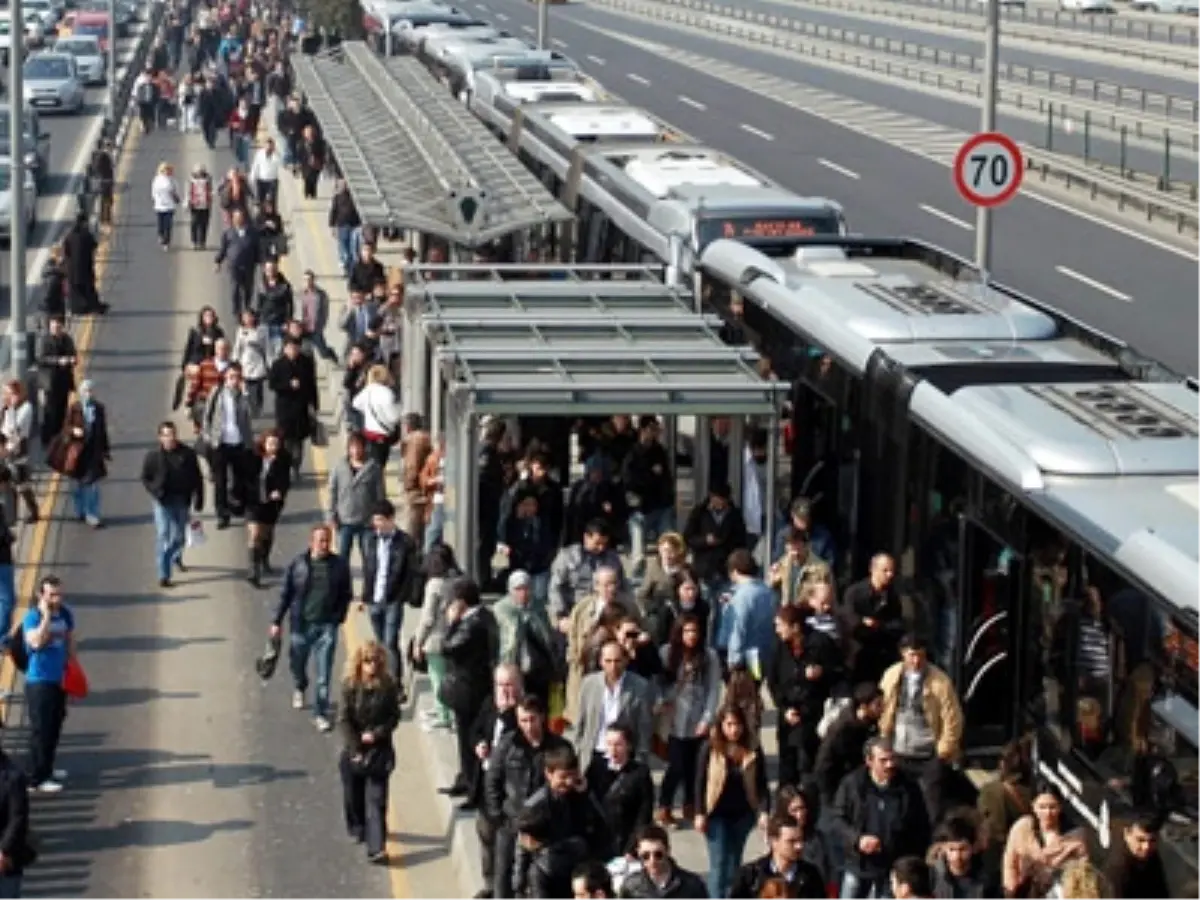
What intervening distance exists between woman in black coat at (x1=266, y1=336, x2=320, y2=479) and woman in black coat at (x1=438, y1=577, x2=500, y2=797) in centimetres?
943

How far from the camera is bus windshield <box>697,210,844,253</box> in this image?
26953mm

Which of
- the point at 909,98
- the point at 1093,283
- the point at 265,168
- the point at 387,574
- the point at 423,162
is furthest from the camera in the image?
the point at 909,98

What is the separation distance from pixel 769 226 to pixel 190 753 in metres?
10.2

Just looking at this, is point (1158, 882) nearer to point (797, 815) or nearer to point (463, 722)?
point (797, 815)

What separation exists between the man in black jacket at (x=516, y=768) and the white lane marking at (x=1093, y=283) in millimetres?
27550

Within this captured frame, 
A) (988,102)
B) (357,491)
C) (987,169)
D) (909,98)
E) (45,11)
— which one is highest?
(988,102)

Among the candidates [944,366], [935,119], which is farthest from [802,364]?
[935,119]

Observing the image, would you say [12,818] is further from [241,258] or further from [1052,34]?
[1052,34]

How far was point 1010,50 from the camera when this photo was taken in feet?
277

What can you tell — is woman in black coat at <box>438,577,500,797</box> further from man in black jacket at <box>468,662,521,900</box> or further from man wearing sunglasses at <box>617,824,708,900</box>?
man wearing sunglasses at <box>617,824,708,900</box>

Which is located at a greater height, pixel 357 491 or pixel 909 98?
pixel 357 491

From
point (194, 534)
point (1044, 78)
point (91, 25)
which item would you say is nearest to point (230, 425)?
point (194, 534)

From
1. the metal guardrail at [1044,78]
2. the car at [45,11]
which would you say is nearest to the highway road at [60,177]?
the car at [45,11]

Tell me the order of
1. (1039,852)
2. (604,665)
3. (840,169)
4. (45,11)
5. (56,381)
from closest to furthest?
1. (1039,852)
2. (604,665)
3. (56,381)
4. (840,169)
5. (45,11)
